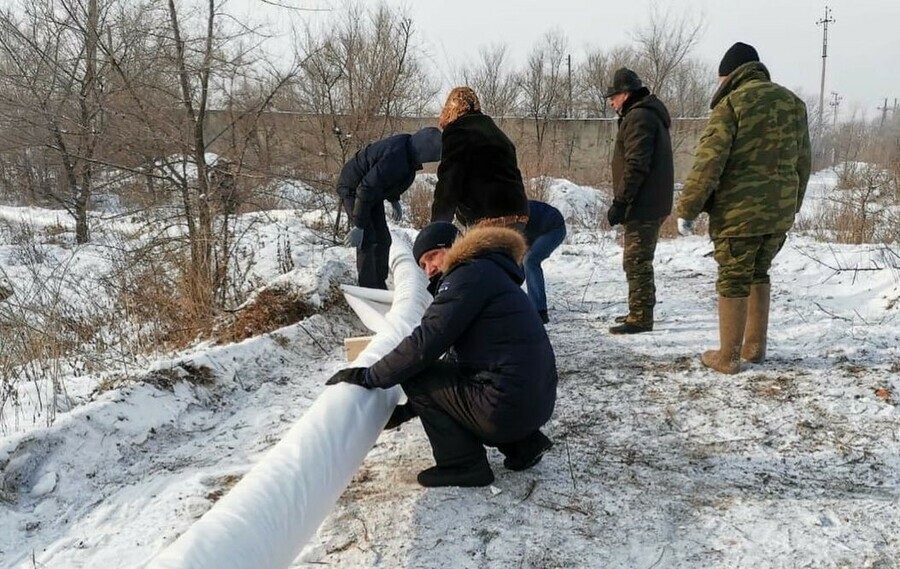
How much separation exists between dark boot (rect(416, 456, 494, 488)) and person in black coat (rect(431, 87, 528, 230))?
1.76m

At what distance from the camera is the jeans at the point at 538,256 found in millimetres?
5035

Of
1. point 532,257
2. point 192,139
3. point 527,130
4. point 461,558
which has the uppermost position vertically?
point 527,130

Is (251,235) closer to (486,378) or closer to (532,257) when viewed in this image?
(532,257)

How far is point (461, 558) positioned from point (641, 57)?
3194 centimetres

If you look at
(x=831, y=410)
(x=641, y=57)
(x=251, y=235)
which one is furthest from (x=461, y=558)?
(x=641, y=57)

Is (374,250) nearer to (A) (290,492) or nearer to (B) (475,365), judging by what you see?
(B) (475,365)

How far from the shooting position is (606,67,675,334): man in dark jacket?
4.52 metres

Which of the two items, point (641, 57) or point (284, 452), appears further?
point (641, 57)

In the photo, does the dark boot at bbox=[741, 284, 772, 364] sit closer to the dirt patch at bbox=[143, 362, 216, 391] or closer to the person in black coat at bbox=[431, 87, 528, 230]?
the person in black coat at bbox=[431, 87, 528, 230]

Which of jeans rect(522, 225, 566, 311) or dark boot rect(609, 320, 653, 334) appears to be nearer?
dark boot rect(609, 320, 653, 334)

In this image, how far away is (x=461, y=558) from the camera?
A: 226 cm

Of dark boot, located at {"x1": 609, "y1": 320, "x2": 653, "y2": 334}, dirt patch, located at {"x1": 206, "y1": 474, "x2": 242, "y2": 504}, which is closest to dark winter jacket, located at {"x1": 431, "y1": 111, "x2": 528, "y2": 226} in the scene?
dark boot, located at {"x1": 609, "y1": 320, "x2": 653, "y2": 334}

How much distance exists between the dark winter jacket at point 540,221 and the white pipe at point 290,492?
7.68 feet

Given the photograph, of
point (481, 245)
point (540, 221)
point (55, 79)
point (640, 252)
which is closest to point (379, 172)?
point (540, 221)
